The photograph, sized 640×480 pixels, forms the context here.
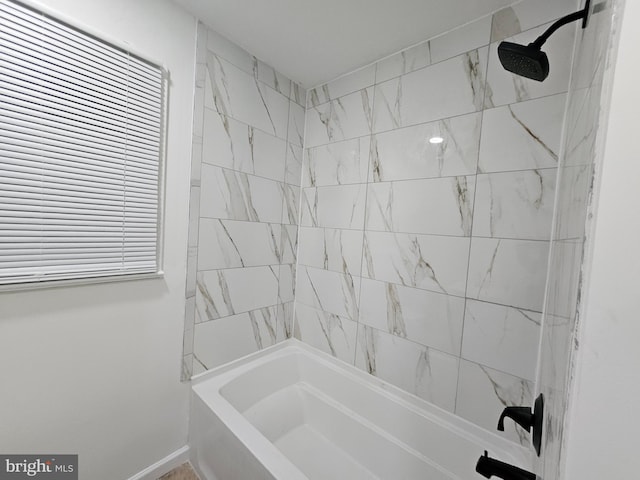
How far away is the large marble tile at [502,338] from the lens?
111cm

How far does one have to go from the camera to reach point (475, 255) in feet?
4.09

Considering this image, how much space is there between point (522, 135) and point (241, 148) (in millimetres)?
1484

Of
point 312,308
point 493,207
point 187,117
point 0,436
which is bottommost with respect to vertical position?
point 0,436

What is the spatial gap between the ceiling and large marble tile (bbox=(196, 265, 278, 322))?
4.57 ft

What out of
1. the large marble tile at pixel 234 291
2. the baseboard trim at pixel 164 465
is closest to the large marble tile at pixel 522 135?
the large marble tile at pixel 234 291

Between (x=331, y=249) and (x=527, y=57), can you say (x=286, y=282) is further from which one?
(x=527, y=57)

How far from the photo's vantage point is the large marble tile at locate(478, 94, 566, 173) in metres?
1.06

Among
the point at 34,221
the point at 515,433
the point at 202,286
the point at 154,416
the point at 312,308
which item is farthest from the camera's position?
the point at 312,308

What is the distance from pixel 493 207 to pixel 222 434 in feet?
5.59

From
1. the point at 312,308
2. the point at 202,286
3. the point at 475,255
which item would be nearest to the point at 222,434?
the point at 202,286

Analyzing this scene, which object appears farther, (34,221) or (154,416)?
(154,416)

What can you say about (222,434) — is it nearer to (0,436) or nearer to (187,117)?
(0,436)

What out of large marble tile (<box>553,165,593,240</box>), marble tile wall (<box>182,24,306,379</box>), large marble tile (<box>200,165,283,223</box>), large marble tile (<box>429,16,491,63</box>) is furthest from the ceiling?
large marble tile (<box>553,165,593,240</box>)

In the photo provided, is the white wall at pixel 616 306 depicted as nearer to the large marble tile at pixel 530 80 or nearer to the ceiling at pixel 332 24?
the large marble tile at pixel 530 80
